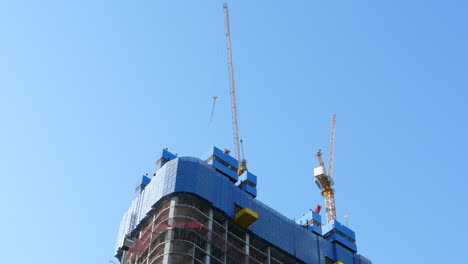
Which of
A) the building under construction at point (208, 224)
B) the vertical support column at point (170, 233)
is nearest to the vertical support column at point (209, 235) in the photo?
the building under construction at point (208, 224)

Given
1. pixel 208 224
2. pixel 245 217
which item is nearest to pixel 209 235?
pixel 208 224

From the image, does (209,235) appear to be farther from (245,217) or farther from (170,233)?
(245,217)

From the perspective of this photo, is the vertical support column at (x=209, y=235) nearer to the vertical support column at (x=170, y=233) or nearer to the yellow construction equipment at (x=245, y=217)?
the yellow construction equipment at (x=245, y=217)

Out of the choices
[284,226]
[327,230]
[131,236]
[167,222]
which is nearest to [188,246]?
[167,222]

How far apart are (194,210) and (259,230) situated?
1732cm

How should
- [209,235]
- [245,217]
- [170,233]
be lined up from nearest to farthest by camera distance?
[170,233]
[209,235]
[245,217]

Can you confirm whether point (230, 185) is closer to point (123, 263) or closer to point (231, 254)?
point (231, 254)

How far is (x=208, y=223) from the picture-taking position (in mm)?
131750

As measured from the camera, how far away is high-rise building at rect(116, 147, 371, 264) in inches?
4993

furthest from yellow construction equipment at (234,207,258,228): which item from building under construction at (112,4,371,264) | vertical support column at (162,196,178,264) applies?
vertical support column at (162,196,178,264)

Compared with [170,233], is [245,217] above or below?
above

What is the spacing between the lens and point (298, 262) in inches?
5778

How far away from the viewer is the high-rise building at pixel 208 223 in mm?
126812

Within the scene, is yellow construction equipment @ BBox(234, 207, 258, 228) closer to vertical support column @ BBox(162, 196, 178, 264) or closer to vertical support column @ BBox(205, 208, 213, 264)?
vertical support column @ BBox(205, 208, 213, 264)
